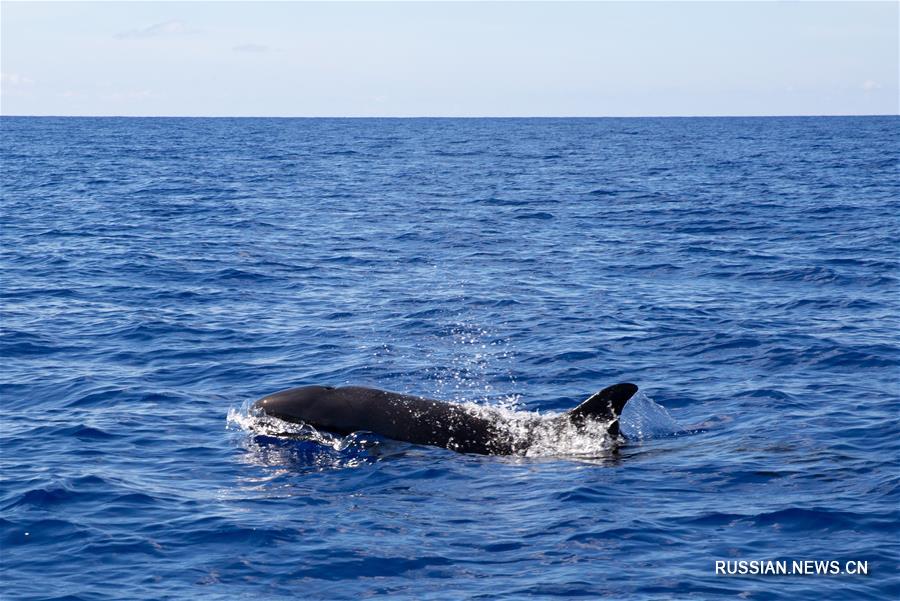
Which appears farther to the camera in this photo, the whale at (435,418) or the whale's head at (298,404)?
the whale's head at (298,404)

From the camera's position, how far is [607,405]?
603 inches

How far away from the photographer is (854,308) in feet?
83.9

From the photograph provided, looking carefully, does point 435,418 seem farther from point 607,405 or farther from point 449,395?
point 449,395

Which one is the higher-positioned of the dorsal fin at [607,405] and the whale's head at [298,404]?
the dorsal fin at [607,405]

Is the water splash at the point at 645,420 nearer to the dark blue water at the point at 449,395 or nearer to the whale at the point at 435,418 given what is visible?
the dark blue water at the point at 449,395

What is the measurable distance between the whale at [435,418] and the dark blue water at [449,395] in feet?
1.13

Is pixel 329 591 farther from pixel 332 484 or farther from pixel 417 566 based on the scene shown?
pixel 332 484

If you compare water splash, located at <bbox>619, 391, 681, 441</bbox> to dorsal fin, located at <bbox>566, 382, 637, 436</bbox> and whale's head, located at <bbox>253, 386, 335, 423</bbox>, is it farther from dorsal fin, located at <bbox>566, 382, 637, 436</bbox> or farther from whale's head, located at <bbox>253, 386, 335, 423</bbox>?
whale's head, located at <bbox>253, 386, 335, 423</bbox>

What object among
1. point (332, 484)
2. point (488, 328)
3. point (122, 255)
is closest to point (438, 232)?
point (122, 255)

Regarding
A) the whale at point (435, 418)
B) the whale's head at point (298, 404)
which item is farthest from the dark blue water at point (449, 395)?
the whale's head at point (298, 404)

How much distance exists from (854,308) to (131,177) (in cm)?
5337

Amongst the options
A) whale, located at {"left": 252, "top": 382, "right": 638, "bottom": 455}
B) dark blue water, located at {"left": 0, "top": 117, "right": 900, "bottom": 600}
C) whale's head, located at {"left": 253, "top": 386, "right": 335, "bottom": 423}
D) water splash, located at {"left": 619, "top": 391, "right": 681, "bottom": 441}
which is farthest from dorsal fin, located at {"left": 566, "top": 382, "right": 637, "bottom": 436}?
whale's head, located at {"left": 253, "top": 386, "right": 335, "bottom": 423}

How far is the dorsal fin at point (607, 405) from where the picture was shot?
49.7 ft

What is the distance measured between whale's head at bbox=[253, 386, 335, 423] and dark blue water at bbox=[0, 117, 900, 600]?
448 millimetres
